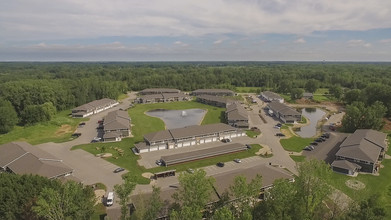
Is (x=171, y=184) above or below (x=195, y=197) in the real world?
below

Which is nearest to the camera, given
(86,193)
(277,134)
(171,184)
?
(86,193)

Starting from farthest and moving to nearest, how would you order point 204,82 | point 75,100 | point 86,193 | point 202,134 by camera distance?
point 204,82, point 75,100, point 202,134, point 86,193

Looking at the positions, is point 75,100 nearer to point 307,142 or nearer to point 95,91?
point 95,91

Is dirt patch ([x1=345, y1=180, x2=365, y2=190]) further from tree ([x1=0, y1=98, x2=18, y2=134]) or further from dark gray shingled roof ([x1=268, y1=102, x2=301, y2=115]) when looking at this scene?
tree ([x1=0, y1=98, x2=18, y2=134])

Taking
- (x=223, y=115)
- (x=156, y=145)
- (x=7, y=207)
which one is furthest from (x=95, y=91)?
(x=7, y=207)

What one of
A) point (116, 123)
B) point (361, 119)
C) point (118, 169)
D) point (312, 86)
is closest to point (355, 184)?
point (361, 119)

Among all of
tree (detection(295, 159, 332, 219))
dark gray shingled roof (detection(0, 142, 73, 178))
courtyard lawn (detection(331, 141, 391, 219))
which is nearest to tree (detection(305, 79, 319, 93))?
courtyard lawn (detection(331, 141, 391, 219))
